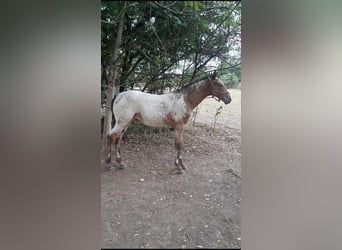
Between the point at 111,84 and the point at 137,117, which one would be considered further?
the point at 137,117

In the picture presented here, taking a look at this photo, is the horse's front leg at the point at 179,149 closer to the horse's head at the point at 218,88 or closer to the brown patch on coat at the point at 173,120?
the brown patch on coat at the point at 173,120

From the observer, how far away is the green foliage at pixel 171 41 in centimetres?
171

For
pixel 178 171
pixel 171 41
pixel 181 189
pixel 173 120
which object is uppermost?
pixel 171 41

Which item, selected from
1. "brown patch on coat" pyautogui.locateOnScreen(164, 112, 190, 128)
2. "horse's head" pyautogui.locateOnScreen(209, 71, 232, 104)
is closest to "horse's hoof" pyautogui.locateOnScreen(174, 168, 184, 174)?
"brown patch on coat" pyautogui.locateOnScreen(164, 112, 190, 128)

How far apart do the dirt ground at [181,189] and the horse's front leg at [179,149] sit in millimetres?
26

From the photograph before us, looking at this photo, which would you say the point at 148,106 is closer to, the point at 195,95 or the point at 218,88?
the point at 195,95

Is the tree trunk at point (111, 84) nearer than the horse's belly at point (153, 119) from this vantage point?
Yes

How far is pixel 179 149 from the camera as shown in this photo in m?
1.76

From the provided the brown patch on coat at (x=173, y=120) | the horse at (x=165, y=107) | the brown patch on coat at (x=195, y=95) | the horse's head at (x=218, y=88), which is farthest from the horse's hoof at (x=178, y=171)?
the horse's head at (x=218, y=88)

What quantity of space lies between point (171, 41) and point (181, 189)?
899 mm

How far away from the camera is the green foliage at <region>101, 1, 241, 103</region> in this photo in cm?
171

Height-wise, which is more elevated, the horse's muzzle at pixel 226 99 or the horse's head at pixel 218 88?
the horse's head at pixel 218 88

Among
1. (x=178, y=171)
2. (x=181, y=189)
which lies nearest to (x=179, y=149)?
(x=178, y=171)
